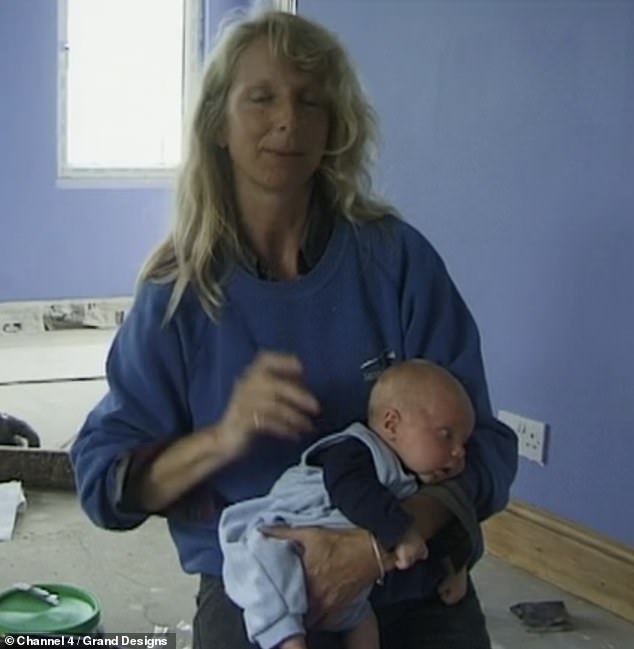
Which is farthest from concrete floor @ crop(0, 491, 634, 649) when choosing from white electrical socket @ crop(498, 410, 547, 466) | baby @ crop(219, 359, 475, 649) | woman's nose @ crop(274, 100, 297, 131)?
woman's nose @ crop(274, 100, 297, 131)

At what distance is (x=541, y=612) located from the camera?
2416 mm

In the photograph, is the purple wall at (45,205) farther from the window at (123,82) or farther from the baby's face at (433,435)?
the baby's face at (433,435)

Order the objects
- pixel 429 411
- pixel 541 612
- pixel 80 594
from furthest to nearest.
A: pixel 541 612 < pixel 80 594 < pixel 429 411

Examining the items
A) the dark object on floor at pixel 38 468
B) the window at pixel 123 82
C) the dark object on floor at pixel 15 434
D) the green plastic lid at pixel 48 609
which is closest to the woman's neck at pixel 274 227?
the green plastic lid at pixel 48 609

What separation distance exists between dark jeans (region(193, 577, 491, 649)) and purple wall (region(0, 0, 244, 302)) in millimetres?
3704

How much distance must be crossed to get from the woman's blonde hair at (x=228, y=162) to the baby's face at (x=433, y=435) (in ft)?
0.97

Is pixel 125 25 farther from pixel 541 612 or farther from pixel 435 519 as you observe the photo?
pixel 435 519

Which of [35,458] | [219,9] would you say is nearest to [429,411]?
[35,458]

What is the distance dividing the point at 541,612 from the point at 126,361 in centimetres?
118

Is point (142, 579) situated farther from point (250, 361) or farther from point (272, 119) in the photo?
point (272, 119)

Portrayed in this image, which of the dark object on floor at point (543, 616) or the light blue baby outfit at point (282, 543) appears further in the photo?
the dark object on floor at point (543, 616)

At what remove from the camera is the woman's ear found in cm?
150

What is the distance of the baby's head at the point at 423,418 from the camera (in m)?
1.49

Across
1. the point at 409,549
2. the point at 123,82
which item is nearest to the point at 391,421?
the point at 409,549
